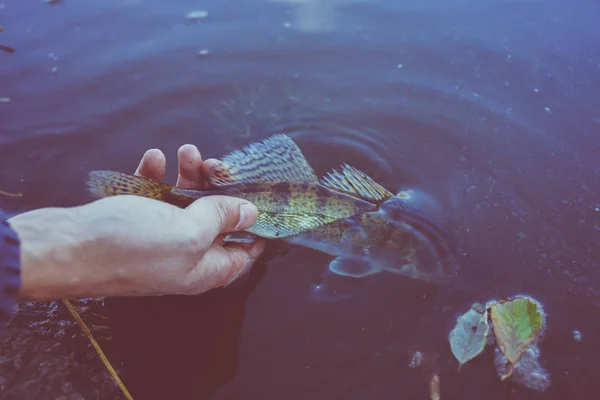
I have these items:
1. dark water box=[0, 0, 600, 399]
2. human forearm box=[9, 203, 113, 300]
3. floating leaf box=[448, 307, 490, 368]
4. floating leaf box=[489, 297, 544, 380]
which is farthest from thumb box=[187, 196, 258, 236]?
floating leaf box=[489, 297, 544, 380]

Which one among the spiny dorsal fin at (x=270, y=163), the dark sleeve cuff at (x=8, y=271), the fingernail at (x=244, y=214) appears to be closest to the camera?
the dark sleeve cuff at (x=8, y=271)

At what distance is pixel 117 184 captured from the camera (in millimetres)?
2613

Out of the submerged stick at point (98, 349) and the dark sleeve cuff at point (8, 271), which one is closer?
the dark sleeve cuff at point (8, 271)

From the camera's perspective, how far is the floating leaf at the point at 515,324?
2.26m

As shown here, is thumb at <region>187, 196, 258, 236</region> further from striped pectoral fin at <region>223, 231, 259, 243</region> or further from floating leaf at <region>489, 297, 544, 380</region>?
floating leaf at <region>489, 297, 544, 380</region>

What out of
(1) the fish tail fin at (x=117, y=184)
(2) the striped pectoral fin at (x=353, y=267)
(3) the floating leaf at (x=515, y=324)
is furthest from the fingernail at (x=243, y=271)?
(3) the floating leaf at (x=515, y=324)

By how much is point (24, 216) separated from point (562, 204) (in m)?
3.32

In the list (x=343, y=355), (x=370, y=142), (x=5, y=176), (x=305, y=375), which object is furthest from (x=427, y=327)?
(x=5, y=176)

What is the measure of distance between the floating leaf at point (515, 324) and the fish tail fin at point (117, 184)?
2.12 meters

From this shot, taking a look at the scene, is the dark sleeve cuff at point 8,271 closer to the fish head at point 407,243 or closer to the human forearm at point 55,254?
the human forearm at point 55,254

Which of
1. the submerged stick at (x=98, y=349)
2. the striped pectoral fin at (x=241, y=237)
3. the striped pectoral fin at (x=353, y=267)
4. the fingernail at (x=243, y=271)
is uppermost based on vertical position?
the striped pectoral fin at (x=241, y=237)

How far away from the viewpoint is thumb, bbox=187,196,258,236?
227cm

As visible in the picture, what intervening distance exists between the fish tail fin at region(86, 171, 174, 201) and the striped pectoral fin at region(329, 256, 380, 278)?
123cm

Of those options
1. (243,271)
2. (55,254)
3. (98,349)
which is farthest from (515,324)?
(55,254)
